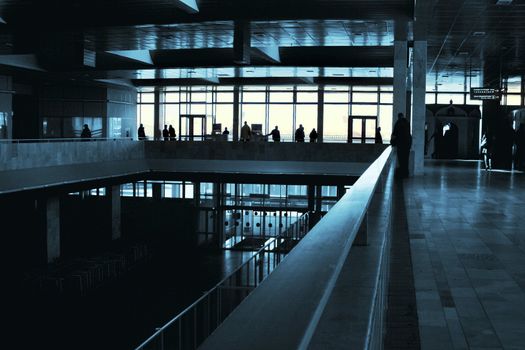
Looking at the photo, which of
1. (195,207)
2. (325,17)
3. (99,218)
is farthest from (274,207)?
(325,17)

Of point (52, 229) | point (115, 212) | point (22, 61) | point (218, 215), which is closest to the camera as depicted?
point (52, 229)

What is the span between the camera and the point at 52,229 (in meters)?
28.1

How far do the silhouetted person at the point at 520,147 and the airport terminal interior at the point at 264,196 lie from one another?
0.47 ft

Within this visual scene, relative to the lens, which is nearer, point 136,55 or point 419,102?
point 419,102

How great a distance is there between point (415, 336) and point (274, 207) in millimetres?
34678

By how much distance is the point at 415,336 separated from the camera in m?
4.64

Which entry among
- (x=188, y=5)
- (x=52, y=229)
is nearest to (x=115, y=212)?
(x=52, y=229)

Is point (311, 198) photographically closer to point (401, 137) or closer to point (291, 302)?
point (401, 137)

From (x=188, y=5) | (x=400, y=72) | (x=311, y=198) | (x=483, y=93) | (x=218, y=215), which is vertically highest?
(x=188, y=5)

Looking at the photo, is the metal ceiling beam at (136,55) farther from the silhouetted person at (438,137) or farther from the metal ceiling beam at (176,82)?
the silhouetted person at (438,137)

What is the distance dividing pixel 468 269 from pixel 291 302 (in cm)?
651

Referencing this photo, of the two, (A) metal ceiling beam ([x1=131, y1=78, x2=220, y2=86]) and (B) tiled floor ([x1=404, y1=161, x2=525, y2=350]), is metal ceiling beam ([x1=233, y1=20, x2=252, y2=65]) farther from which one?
(A) metal ceiling beam ([x1=131, y1=78, x2=220, y2=86])

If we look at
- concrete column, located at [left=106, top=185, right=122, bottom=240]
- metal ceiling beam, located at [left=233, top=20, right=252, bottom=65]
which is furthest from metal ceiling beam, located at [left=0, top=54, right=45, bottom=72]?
metal ceiling beam, located at [left=233, top=20, right=252, bottom=65]

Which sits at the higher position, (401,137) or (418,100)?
(418,100)
